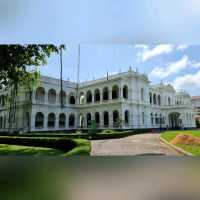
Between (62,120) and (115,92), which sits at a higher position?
(115,92)

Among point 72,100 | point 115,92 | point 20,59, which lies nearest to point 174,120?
point 115,92

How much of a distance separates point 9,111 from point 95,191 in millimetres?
18804

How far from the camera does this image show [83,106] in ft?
76.9

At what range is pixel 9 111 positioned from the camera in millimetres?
20969

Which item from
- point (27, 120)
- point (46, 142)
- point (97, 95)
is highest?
point (97, 95)

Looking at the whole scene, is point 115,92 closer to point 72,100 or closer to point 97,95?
point 97,95

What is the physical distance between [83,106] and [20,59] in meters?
13.4

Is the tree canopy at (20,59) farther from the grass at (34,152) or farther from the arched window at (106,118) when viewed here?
the arched window at (106,118)

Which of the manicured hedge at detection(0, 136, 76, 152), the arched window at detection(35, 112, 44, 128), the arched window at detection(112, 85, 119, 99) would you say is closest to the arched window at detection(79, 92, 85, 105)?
the arched window at detection(112, 85, 119, 99)

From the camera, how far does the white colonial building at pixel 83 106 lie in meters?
21.7

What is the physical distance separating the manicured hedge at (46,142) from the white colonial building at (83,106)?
6922 mm

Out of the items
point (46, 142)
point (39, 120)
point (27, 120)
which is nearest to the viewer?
point (46, 142)

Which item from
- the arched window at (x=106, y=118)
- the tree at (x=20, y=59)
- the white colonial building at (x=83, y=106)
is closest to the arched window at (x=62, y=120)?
the white colonial building at (x=83, y=106)
